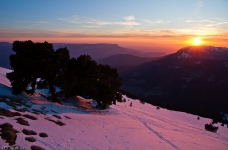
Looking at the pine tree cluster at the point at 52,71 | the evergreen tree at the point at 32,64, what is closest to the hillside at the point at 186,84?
the pine tree cluster at the point at 52,71

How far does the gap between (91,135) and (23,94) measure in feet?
49.5

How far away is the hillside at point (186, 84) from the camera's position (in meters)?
123

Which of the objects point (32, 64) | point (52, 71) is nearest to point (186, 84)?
point (52, 71)

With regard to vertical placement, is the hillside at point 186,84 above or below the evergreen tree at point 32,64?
below

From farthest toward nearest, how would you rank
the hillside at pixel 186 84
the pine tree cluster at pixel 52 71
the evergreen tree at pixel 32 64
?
the hillside at pixel 186 84
the pine tree cluster at pixel 52 71
the evergreen tree at pixel 32 64

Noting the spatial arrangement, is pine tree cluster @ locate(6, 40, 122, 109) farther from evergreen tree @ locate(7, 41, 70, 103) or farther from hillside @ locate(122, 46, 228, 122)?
hillside @ locate(122, 46, 228, 122)

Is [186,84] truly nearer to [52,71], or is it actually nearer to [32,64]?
[52,71]

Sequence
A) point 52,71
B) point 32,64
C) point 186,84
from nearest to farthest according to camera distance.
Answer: point 32,64, point 52,71, point 186,84

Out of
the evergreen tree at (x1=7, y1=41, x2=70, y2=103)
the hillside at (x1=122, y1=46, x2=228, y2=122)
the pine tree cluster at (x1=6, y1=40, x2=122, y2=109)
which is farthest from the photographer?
the hillside at (x1=122, y1=46, x2=228, y2=122)

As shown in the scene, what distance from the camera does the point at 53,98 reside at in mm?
29500

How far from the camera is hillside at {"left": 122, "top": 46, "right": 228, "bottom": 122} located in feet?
404

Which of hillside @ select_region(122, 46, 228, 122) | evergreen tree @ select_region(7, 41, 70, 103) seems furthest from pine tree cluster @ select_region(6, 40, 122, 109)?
hillside @ select_region(122, 46, 228, 122)

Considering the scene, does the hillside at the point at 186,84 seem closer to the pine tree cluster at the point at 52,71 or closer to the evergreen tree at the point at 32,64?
the pine tree cluster at the point at 52,71

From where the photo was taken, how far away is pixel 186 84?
6083 inches
